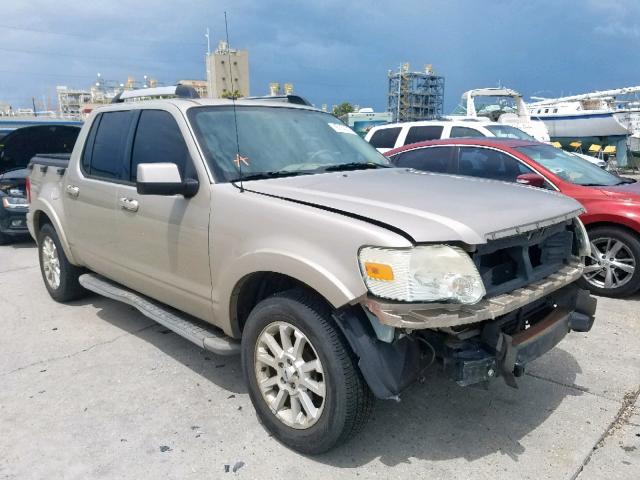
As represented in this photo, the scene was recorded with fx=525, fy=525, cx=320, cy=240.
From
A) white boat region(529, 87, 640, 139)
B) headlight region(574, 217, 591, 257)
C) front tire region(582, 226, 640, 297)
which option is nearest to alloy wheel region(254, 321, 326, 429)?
headlight region(574, 217, 591, 257)

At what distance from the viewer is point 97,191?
4.24 meters

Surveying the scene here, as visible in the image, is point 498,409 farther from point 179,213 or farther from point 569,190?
point 569,190

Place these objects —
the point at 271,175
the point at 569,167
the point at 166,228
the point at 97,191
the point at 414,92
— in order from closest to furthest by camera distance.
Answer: the point at 271,175 → the point at 166,228 → the point at 97,191 → the point at 569,167 → the point at 414,92

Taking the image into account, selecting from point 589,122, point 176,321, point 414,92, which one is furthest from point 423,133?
point 414,92

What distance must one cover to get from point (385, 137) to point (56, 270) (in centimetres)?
707

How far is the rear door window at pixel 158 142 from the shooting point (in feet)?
11.4

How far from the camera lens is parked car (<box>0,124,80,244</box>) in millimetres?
8336

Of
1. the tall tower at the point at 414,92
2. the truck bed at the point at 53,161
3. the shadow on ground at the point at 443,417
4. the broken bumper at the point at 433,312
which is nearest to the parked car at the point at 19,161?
the truck bed at the point at 53,161

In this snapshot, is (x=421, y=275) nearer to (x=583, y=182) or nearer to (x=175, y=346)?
(x=175, y=346)

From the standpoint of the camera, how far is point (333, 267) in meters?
2.48

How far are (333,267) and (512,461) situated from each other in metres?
1.43

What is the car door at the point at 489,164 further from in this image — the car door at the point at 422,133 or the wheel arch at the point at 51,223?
the wheel arch at the point at 51,223

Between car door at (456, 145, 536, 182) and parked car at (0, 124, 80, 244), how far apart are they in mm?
6369

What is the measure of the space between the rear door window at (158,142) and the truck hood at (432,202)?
665 mm
